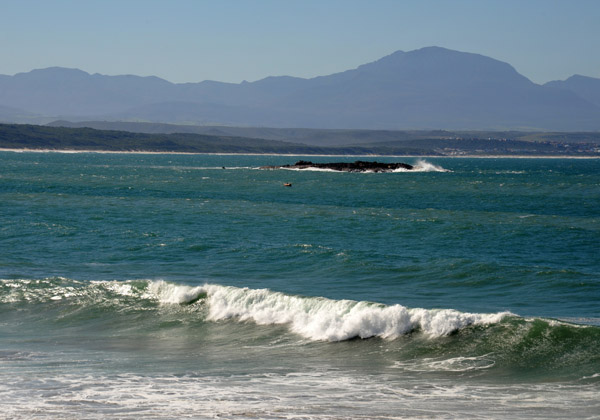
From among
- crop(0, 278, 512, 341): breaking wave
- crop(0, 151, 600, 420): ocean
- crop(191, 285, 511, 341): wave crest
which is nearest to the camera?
crop(0, 151, 600, 420): ocean

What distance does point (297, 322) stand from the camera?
23750mm

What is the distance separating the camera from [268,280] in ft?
100

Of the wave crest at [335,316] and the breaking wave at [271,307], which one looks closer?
the wave crest at [335,316]

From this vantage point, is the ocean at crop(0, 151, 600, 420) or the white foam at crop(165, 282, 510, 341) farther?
the white foam at crop(165, 282, 510, 341)

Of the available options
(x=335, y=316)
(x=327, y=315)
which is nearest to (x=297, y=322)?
(x=327, y=315)

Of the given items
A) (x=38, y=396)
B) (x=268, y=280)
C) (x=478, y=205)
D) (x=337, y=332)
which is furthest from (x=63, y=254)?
(x=478, y=205)

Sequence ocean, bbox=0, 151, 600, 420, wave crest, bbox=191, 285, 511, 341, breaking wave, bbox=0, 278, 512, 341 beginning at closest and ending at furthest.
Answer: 1. ocean, bbox=0, 151, 600, 420
2. wave crest, bbox=191, 285, 511, 341
3. breaking wave, bbox=0, 278, 512, 341

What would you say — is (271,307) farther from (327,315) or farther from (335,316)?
(335,316)

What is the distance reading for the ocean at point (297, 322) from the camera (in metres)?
16.7

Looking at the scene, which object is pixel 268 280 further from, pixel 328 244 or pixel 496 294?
pixel 328 244

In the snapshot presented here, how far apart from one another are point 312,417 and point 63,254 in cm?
2424

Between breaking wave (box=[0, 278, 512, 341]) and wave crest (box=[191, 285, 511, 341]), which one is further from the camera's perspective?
breaking wave (box=[0, 278, 512, 341])

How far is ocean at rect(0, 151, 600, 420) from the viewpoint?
16.7 m

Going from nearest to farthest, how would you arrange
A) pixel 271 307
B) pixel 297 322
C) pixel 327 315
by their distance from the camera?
pixel 327 315
pixel 297 322
pixel 271 307
